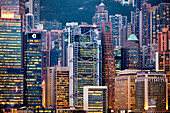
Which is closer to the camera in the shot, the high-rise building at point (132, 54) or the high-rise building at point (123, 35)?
the high-rise building at point (132, 54)

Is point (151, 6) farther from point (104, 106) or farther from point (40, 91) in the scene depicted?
point (104, 106)

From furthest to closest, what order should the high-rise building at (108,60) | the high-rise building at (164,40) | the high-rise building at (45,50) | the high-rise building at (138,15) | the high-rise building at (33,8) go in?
the high-rise building at (138,15) → the high-rise building at (33,8) → the high-rise building at (45,50) → the high-rise building at (108,60) → the high-rise building at (164,40)

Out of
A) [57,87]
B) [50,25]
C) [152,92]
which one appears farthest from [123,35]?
[152,92]

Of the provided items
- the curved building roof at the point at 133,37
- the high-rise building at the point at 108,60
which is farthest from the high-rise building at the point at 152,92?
the curved building roof at the point at 133,37

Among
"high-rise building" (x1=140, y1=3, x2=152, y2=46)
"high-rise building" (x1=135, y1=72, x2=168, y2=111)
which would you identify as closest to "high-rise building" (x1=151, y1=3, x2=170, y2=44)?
"high-rise building" (x1=140, y1=3, x2=152, y2=46)

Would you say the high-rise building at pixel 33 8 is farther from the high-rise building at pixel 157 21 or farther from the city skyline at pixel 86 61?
the high-rise building at pixel 157 21

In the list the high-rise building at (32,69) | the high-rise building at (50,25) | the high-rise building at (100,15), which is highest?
the high-rise building at (100,15)

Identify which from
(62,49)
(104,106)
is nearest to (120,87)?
(104,106)
